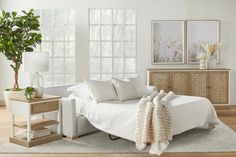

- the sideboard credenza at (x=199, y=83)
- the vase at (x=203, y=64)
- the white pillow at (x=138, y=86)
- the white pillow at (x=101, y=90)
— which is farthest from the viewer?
the vase at (x=203, y=64)

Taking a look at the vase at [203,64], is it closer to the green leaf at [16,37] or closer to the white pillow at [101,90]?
the white pillow at [101,90]

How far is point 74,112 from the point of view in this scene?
5117mm

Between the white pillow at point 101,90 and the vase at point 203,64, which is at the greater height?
the vase at point 203,64

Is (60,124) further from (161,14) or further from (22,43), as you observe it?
(161,14)

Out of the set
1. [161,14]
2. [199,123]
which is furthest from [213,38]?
[199,123]

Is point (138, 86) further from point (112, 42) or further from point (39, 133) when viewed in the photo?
point (112, 42)

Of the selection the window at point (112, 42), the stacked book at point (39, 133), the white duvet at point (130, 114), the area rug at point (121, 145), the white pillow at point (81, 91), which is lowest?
the area rug at point (121, 145)

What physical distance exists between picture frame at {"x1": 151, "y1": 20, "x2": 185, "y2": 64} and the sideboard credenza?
0.57m

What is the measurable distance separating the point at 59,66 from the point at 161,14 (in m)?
2.49

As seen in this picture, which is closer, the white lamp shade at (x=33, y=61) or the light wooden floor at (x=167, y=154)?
the light wooden floor at (x=167, y=154)

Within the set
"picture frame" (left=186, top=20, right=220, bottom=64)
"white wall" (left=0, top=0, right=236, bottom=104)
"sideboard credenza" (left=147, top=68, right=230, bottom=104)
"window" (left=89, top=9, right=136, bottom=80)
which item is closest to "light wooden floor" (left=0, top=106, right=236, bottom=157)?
"sideboard credenza" (left=147, top=68, right=230, bottom=104)

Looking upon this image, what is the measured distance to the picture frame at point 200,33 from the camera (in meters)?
7.83

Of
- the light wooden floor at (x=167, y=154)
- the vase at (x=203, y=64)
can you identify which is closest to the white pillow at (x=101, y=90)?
the light wooden floor at (x=167, y=154)

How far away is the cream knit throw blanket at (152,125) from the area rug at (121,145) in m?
0.14
